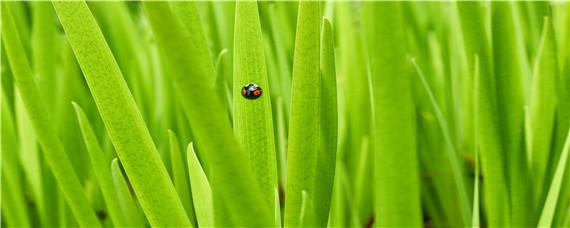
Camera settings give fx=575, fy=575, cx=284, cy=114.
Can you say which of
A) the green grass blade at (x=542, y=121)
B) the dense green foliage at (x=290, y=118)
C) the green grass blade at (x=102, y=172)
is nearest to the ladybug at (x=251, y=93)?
the dense green foliage at (x=290, y=118)

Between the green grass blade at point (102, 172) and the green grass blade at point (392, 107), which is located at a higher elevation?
the green grass blade at point (392, 107)

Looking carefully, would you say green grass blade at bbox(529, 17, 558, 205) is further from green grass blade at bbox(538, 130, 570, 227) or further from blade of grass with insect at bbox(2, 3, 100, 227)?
blade of grass with insect at bbox(2, 3, 100, 227)

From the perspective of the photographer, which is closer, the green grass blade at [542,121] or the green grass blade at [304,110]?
the green grass blade at [304,110]

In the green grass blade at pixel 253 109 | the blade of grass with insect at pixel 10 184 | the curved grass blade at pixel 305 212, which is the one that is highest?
the green grass blade at pixel 253 109

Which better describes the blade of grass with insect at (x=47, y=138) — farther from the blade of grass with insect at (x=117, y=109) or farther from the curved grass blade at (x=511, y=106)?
the curved grass blade at (x=511, y=106)

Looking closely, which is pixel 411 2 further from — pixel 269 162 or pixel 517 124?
pixel 269 162

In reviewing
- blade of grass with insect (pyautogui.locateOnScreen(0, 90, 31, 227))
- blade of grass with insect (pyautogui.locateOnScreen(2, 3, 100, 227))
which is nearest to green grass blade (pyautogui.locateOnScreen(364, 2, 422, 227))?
blade of grass with insect (pyautogui.locateOnScreen(2, 3, 100, 227))
